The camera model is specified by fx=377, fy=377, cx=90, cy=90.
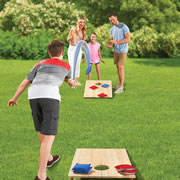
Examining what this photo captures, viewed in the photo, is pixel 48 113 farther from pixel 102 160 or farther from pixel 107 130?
pixel 107 130

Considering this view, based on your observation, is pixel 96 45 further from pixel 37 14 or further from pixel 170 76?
pixel 37 14

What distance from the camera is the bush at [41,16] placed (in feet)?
89.2

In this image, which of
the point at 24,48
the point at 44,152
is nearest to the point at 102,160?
the point at 44,152

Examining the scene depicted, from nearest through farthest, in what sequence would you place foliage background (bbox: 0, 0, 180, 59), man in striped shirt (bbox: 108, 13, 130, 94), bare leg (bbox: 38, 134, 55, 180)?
bare leg (bbox: 38, 134, 55, 180) < man in striped shirt (bbox: 108, 13, 130, 94) < foliage background (bbox: 0, 0, 180, 59)

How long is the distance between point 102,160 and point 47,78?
155cm

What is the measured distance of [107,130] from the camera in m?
7.74

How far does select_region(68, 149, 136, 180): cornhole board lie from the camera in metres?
5.07

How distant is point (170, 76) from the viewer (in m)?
15.5

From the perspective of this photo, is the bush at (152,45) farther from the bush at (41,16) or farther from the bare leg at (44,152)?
the bare leg at (44,152)

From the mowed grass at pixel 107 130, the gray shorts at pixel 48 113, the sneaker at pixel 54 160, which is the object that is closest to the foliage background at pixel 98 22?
the mowed grass at pixel 107 130

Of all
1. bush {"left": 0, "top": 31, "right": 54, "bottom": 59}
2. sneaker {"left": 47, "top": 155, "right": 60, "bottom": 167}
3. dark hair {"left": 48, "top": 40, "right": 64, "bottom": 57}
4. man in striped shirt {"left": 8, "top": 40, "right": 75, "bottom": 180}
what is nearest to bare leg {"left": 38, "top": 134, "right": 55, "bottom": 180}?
man in striped shirt {"left": 8, "top": 40, "right": 75, "bottom": 180}

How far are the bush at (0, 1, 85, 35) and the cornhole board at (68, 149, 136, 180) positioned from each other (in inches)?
846

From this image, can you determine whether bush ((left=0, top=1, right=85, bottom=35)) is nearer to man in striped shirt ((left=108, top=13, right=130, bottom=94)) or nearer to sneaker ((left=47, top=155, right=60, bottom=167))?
man in striped shirt ((left=108, top=13, right=130, bottom=94))

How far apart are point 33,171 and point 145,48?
1889cm
